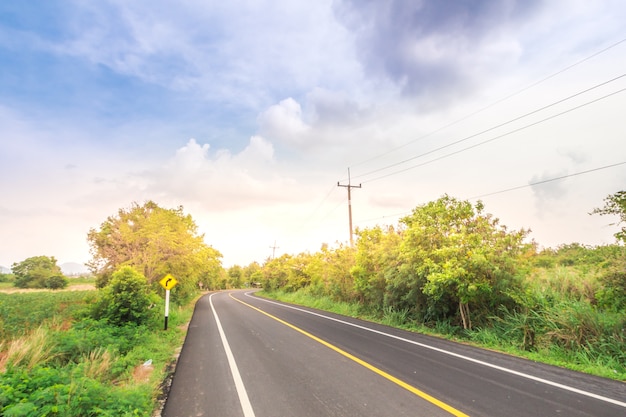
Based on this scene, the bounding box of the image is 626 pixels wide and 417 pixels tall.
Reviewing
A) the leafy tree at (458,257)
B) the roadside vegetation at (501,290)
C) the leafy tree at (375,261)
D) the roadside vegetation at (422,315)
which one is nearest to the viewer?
the roadside vegetation at (422,315)

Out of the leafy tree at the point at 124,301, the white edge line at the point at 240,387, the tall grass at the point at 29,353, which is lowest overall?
the white edge line at the point at 240,387

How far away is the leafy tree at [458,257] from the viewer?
9297 mm

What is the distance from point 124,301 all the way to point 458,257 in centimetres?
1131

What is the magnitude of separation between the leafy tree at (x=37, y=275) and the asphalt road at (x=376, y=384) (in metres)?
64.2


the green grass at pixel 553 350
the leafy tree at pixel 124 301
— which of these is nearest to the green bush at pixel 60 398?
the leafy tree at pixel 124 301

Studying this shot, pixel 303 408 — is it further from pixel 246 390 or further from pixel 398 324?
pixel 398 324

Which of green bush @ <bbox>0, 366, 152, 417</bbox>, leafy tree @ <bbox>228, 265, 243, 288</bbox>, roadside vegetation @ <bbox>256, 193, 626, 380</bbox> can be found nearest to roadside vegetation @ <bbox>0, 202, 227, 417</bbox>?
green bush @ <bbox>0, 366, 152, 417</bbox>

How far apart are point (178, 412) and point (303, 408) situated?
68.8 inches

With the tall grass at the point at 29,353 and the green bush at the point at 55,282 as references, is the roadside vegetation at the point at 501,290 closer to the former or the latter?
the tall grass at the point at 29,353

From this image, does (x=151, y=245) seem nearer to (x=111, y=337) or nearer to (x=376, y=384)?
(x=111, y=337)

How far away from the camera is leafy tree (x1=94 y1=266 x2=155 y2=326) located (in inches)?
396

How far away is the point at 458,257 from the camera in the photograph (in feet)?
32.1

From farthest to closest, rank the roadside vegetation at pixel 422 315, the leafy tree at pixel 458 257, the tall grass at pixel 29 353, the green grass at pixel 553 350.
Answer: the leafy tree at pixel 458 257 < the green grass at pixel 553 350 < the tall grass at pixel 29 353 < the roadside vegetation at pixel 422 315

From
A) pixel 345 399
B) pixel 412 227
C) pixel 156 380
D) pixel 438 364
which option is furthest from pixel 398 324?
pixel 156 380
